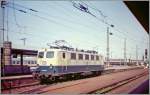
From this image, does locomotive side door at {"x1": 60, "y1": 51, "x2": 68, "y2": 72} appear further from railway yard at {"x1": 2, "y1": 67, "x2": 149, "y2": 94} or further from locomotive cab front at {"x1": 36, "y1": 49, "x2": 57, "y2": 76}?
railway yard at {"x1": 2, "y1": 67, "x2": 149, "y2": 94}

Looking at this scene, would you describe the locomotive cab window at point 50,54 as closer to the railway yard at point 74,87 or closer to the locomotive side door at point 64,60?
the locomotive side door at point 64,60

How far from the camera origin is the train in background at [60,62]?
11.9 metres

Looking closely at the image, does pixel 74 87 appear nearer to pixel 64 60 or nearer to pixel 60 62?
pixel 60 62

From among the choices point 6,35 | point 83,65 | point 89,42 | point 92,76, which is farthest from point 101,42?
point 92,76

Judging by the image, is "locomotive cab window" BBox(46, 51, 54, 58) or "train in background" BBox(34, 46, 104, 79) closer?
"train in background" BBox(34, 46, 104, 79)

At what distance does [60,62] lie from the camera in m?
12.3

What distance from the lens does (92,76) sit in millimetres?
15852

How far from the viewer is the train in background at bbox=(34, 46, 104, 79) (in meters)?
11.9

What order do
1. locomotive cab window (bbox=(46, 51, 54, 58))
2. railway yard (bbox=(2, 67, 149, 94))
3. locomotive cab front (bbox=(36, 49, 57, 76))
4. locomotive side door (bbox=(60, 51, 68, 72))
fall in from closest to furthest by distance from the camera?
1. railway yard (bbox=(2, 67, 149, 94))
2. locomotive cab front (bbox=(36, 49, 57, 76))
3. locomotive side door (bbox=(60, 51, 68, 72))
4. locomotive cab window (bbox=(46, 51, 54, 58))

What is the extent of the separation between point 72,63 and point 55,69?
1.21m

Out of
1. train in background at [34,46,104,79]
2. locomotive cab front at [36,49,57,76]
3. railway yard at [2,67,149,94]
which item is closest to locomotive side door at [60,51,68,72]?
train in background at [34,46,104,79]

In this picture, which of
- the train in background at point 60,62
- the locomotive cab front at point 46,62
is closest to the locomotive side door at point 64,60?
the train in background at point 60,62

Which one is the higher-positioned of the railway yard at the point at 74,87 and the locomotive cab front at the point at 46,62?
the locomotive cab front at the point at 46,62

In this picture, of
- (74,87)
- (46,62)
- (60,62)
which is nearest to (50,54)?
(46,62)
